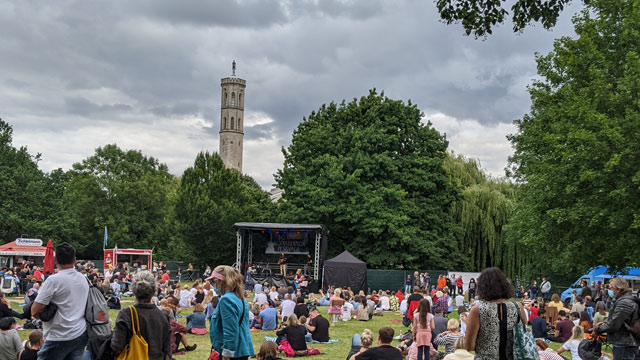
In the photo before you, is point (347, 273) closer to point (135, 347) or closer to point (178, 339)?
point (178, 339)

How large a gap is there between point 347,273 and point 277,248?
598cm

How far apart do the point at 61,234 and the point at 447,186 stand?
3153 centimetres

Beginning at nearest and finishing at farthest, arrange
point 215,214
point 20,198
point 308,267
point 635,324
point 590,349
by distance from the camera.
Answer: point 635,324 < point 590,349 < point 308,267 < point 215,214 < point 20,198

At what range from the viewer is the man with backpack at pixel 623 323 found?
25.9 feet

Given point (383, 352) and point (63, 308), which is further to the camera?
point (383, 352)

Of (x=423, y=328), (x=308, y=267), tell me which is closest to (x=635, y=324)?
(x=423, y=328)

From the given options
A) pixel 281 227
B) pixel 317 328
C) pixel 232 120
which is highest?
pixel 232 120

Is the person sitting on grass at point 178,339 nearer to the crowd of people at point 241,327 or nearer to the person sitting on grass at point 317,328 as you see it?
the crowd of people at point 241,327

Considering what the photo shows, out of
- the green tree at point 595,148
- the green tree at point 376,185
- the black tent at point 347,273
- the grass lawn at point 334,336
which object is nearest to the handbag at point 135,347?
the grass lawn at point 334,336

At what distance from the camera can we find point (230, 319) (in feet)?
19.2

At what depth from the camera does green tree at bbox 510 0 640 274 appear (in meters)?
19.8

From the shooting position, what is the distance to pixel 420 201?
3969cm

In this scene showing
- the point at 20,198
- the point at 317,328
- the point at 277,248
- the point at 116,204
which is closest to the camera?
the point at 317,328

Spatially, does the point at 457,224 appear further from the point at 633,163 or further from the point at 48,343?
the point at 48,343
